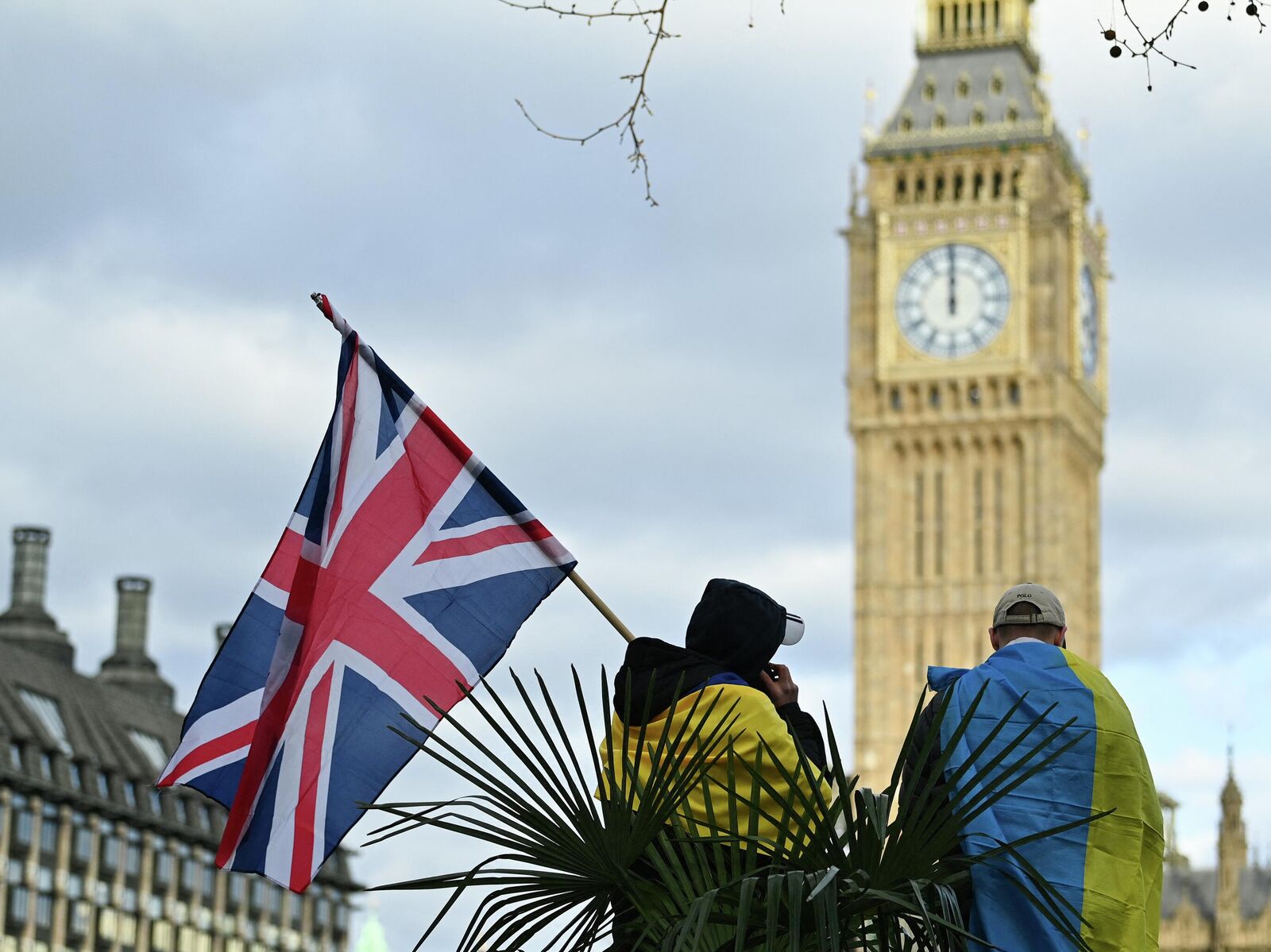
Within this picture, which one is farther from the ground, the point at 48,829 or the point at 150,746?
the point at 150,746

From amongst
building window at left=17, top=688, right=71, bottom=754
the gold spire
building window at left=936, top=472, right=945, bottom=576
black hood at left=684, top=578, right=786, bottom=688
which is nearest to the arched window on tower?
building window at left=936, top=472, right=945, bottom=576

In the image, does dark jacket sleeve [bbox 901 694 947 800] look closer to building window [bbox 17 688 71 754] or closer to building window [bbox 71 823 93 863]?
building window [bbox 71 823 93 863]

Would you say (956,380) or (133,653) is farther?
(133,653)

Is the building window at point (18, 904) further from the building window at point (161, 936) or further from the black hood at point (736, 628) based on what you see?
the black hood at point (736, 628)

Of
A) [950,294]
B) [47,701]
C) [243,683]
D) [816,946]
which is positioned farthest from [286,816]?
[950,294]

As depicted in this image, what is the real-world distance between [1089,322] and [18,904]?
32.8 metres

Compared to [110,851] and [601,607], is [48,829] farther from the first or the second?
[601,607]

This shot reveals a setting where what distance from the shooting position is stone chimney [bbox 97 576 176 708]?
82500mm

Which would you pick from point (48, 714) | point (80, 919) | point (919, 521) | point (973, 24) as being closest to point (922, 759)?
point (80, 919)

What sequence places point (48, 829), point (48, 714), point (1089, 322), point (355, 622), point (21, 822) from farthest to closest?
point (1089, 322)
point (48, 714)
point (48, 829)
point (21, 822)
point (355, 622)

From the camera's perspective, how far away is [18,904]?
6450 cm

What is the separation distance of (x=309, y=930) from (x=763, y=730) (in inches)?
2876

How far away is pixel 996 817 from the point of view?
701 centimetres

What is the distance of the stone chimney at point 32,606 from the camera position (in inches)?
2950
